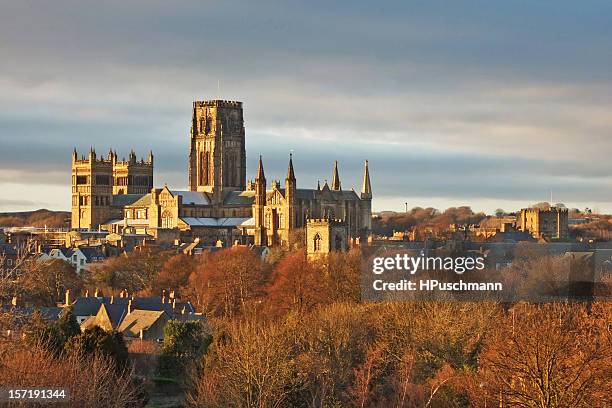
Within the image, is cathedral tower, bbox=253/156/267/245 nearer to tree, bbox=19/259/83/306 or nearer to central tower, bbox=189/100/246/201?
central tower, bbox=189/100/246/201

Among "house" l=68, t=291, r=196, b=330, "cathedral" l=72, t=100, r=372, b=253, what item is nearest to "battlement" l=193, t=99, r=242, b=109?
"cathedral" l=72, t=100, r=372, b=253

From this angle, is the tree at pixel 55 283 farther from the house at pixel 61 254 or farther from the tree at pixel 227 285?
the house at pixel 61 254

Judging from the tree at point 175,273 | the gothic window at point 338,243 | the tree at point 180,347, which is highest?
the gothic window at point 338,243

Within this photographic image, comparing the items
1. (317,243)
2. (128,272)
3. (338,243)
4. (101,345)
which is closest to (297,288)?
(128,272)

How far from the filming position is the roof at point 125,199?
19488 cm

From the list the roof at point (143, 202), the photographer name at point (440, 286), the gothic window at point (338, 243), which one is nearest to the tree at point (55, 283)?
the gothic window at point (338, 243)

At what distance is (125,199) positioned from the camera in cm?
19688

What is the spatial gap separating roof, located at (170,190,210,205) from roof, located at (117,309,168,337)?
10419 cm

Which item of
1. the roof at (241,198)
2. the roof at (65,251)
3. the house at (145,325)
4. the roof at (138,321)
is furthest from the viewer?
the roof at (241,198)

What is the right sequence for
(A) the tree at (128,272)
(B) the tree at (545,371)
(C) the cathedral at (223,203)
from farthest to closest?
1. (C) the cathedral at (223,203)
2. (A) the tree at (128,272)
3. (B) the tree at (545,371)

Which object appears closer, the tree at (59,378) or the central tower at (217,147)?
the tree at (59,378)

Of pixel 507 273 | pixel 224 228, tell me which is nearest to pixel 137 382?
pixel 507 273

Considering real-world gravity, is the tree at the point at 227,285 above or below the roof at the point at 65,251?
below

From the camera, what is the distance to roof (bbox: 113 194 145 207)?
19488cm
